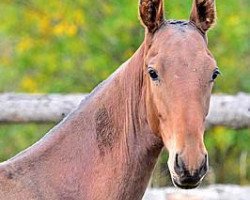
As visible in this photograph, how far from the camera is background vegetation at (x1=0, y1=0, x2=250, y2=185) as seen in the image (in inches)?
385

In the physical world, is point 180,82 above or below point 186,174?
above

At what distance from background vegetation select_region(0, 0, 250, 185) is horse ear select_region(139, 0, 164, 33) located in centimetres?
510

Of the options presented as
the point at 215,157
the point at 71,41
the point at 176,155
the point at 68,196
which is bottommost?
the point at 215,157

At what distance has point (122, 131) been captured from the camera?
14.6ft

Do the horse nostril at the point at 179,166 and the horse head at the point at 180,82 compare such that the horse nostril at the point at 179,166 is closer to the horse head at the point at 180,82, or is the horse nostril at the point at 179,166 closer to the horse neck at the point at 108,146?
the horse head at the point at 180,82

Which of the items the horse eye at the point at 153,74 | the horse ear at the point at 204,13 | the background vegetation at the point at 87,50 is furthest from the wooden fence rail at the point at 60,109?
the background vegetation at the point at 87,50

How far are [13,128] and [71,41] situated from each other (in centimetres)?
106

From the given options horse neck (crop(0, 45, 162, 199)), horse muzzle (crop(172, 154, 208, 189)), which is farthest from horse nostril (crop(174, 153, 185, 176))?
horse neck (crop(0, 45, 162, 199))

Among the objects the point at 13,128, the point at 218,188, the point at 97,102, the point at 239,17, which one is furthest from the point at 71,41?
the point at 97,102

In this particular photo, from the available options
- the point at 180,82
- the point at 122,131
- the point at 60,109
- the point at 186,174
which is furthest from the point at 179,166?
the point at 60,109

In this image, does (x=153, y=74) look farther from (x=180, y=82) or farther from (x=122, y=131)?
(x=122, y=131)

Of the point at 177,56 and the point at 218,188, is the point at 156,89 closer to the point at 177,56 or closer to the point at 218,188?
the point at 177,56

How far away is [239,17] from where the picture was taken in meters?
9.75

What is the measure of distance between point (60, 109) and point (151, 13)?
7.78ft
